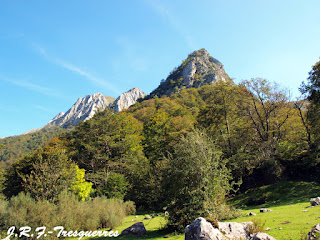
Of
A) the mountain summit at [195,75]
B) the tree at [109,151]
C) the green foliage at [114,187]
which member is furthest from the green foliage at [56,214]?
the mountain summit at [195,75]

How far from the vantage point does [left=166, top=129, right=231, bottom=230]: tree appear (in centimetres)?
1133

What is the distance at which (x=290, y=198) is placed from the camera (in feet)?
56.0

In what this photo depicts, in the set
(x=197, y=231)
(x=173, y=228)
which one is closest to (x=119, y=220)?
(x=173, y=228)

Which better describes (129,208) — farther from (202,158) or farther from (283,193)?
(283,193)

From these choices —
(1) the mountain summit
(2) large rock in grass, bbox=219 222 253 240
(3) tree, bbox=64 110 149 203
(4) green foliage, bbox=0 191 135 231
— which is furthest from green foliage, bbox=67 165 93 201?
(1) the mountain summit

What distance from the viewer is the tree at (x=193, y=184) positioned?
11328 mm

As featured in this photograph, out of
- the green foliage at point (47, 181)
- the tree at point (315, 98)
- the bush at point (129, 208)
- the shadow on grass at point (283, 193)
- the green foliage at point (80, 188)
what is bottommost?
the bush at point (129, 208)

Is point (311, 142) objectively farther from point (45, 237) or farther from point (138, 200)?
point (45, 237)

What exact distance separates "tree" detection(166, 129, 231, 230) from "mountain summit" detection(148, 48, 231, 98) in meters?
118

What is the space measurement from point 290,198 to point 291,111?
11833 mm

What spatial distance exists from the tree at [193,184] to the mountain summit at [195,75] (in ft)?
388

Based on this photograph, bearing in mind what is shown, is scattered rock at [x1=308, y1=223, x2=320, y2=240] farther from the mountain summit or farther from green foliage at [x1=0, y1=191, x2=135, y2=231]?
the mountain summit

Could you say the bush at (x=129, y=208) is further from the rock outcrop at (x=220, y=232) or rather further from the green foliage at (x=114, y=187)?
the rock outcrop at (x=220, y=232)

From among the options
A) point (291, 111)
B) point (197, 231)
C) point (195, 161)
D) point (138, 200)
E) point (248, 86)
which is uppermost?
point (248, 86)
